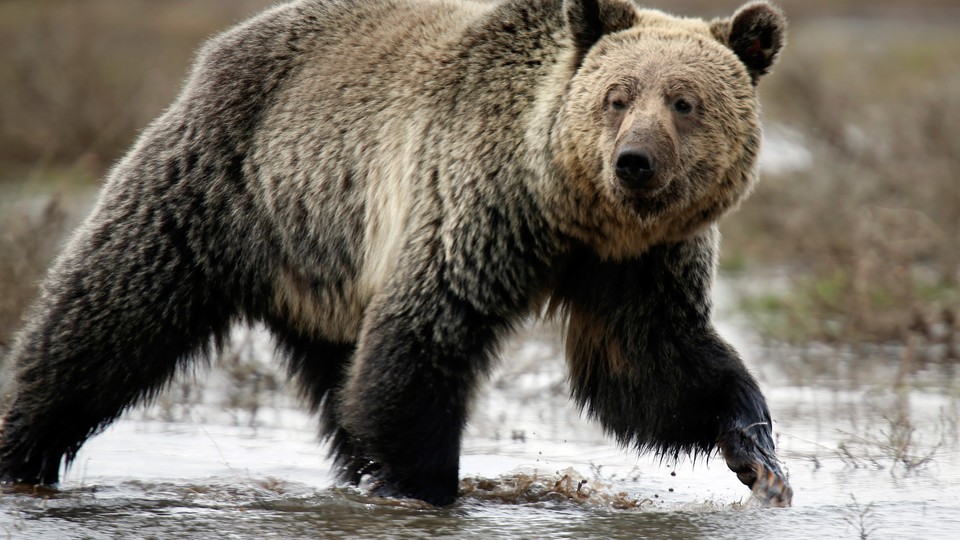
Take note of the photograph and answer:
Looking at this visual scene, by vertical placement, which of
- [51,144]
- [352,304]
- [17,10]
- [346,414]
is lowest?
[346,414]

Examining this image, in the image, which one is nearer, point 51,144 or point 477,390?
point 477,390

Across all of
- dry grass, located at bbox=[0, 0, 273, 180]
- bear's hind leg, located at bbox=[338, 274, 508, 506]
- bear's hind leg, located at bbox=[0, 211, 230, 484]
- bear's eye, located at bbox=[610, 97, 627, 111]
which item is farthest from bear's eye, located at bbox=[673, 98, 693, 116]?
dry grass, located at bbox=[0, 0, 273, 180]

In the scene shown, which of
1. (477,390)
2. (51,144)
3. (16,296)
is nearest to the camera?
(477,390)

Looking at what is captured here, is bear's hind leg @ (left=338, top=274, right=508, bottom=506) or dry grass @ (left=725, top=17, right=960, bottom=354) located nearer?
bear's hind leg @ (left=338, top=274, right=508, bottom=506)

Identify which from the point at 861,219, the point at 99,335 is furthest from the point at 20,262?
the point at 861,219

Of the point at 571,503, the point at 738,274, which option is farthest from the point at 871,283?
the point at 571,503

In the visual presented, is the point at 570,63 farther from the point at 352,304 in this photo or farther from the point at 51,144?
the point at 51,144

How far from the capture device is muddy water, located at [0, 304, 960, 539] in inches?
191

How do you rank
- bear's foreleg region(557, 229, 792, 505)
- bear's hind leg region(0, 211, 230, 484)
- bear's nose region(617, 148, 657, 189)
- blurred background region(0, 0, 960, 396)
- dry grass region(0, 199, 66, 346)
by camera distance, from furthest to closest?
blurred background region(0, 0, 960, 396) → dry grass region(0, 199, 66, 346) → bear's hind leg region(0, 211, 230, 484) → bear's foreleg region(557, 229, 792, 505) → bear's nose region(617, 148, 657, 189)

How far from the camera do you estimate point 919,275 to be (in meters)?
10.6

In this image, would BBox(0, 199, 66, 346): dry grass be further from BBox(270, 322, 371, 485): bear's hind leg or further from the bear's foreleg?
the bear's foreleg

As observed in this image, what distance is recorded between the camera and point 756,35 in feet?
17.4

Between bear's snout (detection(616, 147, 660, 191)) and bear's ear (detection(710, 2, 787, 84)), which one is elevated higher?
bear's ear (detection(710, 2, 787, 84))

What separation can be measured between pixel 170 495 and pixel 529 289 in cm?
167
